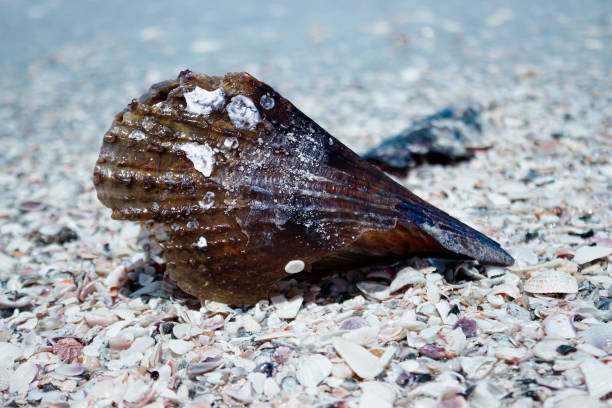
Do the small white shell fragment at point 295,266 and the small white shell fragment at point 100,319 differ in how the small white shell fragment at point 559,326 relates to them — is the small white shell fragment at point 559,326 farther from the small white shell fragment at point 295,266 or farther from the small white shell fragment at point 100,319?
the small white shell fragment at point 100,319

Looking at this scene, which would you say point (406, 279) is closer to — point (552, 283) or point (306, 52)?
point (552, 283)

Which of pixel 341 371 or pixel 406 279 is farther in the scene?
pixel 406 279

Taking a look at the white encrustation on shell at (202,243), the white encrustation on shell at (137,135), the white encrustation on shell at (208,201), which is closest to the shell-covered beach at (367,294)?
the white encrustation on shell at (202,243)

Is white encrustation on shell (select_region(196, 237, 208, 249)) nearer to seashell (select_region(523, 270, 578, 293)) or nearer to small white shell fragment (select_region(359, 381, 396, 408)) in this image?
small white shell fragment (select_region(359, 381, 396, 408))

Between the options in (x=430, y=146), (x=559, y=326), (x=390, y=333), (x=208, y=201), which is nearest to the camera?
(x=559, y=326)

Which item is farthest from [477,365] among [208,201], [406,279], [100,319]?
[100,319]

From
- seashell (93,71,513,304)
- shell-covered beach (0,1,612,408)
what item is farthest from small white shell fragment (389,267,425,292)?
seashell (93,71,513,304)

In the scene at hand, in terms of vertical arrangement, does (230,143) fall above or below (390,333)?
above

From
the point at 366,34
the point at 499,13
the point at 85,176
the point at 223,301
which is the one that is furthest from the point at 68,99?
the point at 499,13
